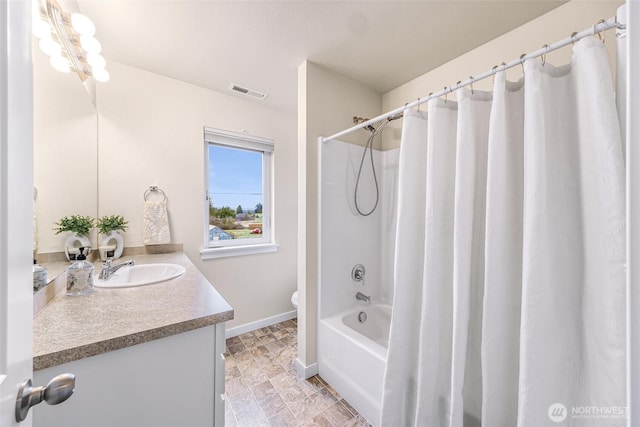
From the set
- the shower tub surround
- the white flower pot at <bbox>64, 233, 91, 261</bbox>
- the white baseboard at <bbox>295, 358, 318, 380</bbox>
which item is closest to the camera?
the white flower pot at <bbox>64, 233, 91, 261</bbox>

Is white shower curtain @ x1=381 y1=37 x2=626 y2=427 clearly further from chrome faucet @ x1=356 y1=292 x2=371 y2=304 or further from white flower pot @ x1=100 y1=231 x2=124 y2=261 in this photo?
white flower pot @ x1=100 y1=231 x2=124 y2=261

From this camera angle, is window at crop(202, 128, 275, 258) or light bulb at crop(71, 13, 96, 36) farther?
window at crop(202, 128, 275, 258)

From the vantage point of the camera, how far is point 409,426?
4.09 feet

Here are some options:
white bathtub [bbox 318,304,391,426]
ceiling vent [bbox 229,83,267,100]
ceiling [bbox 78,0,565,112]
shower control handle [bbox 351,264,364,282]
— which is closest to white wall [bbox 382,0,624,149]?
ceiling [bbox 78,0,565,112]

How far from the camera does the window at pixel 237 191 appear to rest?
7.93ft

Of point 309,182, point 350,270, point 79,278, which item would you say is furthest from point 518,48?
point 79,278

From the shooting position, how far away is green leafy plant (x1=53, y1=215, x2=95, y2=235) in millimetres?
1211

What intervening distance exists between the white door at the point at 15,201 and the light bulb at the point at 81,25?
128 centimetres

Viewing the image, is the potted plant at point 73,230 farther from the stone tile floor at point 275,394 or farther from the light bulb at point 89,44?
the stone tile floor at point 275,394

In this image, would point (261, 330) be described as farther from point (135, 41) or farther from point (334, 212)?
point (135, 41)

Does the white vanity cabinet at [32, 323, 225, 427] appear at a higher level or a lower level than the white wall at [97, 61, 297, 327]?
lower

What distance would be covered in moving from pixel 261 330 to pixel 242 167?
1.76 metres

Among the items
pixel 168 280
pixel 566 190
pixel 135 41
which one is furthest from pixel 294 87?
pixel 566 190

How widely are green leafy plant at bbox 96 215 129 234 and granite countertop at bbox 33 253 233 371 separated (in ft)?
2.73
